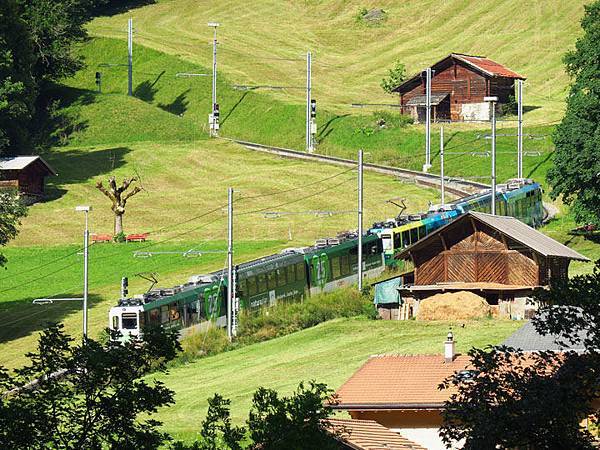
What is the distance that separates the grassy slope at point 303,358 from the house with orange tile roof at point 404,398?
22.9ft

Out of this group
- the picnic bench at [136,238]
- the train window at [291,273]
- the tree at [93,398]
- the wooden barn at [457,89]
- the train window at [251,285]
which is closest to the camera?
the tree at [93,398]

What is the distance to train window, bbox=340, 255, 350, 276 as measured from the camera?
75.7m

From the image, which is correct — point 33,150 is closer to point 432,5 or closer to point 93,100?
point 93,100

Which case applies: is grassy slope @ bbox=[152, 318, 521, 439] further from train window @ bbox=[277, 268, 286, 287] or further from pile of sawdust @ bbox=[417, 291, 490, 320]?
train window @ bbox=[277, 268, 286, 287]

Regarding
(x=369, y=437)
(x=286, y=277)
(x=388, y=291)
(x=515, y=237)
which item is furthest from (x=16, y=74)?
(x=369, y=437)

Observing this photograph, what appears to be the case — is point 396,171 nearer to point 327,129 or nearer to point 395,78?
point 327,129

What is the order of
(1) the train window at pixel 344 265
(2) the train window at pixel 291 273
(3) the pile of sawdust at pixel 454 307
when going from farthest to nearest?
(1) the train window at pixel 344 265
(2) the train window at pixel 291 273
(3) the pile of sawdust at pixel 454 307

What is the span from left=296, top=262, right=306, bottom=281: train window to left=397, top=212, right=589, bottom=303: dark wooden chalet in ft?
18.2

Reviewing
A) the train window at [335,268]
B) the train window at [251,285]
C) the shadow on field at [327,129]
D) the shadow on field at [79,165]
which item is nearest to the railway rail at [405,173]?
the shadow on field at [327,129]

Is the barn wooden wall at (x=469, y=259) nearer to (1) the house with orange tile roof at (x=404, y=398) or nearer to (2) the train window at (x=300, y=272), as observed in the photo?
(2) the train window at (x=300, y=272)

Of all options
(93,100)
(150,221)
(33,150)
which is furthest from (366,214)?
(93,100)

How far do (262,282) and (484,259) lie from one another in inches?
375

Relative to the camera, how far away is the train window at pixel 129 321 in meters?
63.1

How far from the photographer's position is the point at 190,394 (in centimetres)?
5478
